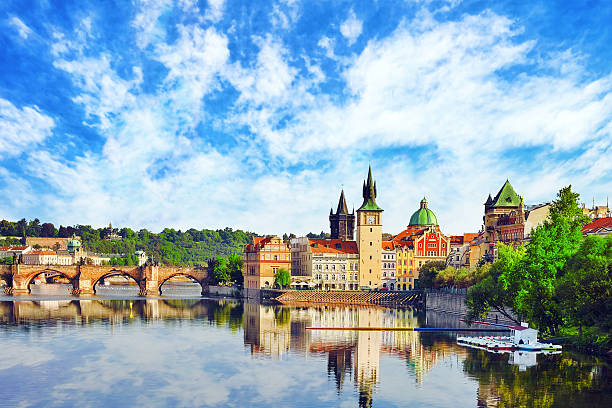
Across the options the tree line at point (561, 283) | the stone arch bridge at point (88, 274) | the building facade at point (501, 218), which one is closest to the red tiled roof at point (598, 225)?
the building facade at point (501, 218)

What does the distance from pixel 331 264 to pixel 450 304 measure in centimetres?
4917

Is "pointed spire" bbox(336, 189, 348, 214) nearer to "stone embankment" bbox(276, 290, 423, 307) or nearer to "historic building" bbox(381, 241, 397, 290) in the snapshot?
"historic building" bbox(381, 241, 397, 290)

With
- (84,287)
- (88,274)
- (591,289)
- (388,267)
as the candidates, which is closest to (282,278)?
(388,267)

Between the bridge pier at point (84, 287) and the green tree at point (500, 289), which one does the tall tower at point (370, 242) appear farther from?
the green tree at point (500, 289)

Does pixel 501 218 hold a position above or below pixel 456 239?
above

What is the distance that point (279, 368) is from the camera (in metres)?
55.0

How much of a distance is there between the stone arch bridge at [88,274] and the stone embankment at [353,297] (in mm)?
48802

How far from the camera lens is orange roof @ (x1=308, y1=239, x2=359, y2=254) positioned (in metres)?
162

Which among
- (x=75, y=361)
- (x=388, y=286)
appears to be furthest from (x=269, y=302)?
→ (x=75, y=361)

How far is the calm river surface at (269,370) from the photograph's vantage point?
4372 cm

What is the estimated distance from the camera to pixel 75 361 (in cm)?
5797

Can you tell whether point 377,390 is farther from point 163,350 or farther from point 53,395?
point 163,350

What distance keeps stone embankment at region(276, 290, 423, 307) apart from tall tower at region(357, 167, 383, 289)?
2086 centimetres

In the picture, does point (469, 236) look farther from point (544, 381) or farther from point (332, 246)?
point (544, 381)
